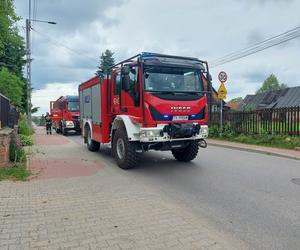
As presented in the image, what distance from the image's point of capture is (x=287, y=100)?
5425 cm

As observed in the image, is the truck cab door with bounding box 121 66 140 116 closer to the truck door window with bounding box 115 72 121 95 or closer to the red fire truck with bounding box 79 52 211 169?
the red fire truck with bounding box 79 52 211 169

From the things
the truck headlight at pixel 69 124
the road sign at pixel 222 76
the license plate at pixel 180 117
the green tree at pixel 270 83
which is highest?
the green tree at pixel 270 83

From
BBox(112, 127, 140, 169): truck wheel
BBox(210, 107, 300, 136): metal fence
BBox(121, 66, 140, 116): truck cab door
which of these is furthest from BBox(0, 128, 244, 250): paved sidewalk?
BBox(210, 107, 300, 136): metal fence

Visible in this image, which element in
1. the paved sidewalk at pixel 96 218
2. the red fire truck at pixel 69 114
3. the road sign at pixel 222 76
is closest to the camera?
the paved sidewalk at pixel 96 218

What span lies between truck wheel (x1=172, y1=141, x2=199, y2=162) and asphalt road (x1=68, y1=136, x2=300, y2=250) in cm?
24

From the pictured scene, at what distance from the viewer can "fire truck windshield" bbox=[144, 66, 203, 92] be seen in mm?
8836

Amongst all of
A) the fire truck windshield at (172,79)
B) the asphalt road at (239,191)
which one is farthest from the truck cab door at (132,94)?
the asphalt road at (239,191)

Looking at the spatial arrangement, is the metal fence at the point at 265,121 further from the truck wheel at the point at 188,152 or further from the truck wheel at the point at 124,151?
the truck wheel at the point at 124,151

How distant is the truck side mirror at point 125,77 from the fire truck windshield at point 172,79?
574 millimetres

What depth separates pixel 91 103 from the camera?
13086 millimetres

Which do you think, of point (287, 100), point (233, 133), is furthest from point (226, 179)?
point (287, 100)

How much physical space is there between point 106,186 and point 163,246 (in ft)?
11.3

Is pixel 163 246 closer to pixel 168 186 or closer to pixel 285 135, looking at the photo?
pixel 168 186

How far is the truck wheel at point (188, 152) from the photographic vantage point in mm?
10330
